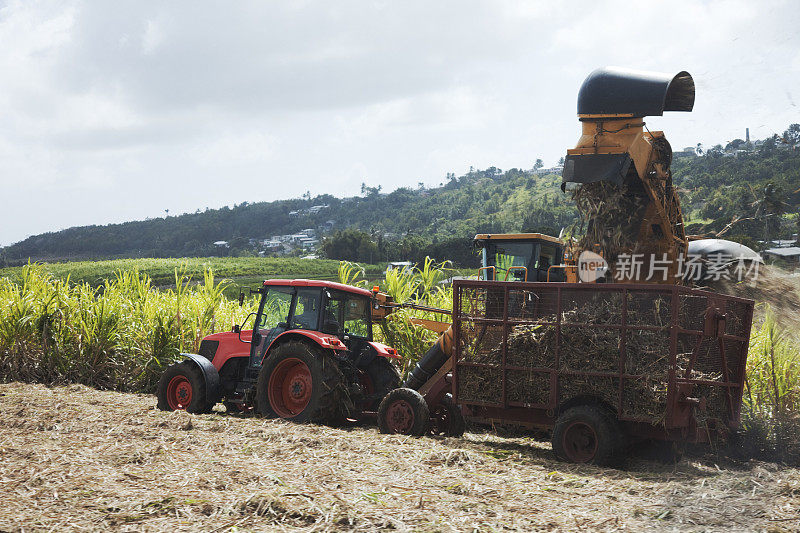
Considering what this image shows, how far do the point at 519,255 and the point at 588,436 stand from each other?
3.76 m

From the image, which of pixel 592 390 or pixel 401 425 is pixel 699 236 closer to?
pixel 592 390

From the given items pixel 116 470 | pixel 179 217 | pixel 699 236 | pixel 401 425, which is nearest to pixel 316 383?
pixel 401 425

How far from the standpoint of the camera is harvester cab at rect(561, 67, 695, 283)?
23.9 feet

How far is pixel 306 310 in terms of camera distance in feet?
28.9

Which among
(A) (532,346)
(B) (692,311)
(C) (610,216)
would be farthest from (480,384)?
(C) (610,216)

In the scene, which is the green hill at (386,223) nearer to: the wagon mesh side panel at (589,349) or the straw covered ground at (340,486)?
the wagon mesh side panel at (589,349)

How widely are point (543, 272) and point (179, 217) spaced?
4334 inches

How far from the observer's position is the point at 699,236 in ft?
28.8

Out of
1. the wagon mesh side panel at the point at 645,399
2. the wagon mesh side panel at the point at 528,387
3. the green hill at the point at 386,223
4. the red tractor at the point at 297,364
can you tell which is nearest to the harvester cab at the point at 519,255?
the red tractor at the point at 297,364

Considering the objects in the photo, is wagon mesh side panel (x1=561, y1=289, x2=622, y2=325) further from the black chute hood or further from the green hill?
the green hill

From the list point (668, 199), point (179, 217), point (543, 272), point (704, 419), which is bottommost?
point (704, 419)

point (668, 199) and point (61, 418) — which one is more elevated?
point (668, 199)

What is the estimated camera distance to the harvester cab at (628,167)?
7270 mm

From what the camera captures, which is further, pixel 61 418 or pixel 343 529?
pixel 61 418
